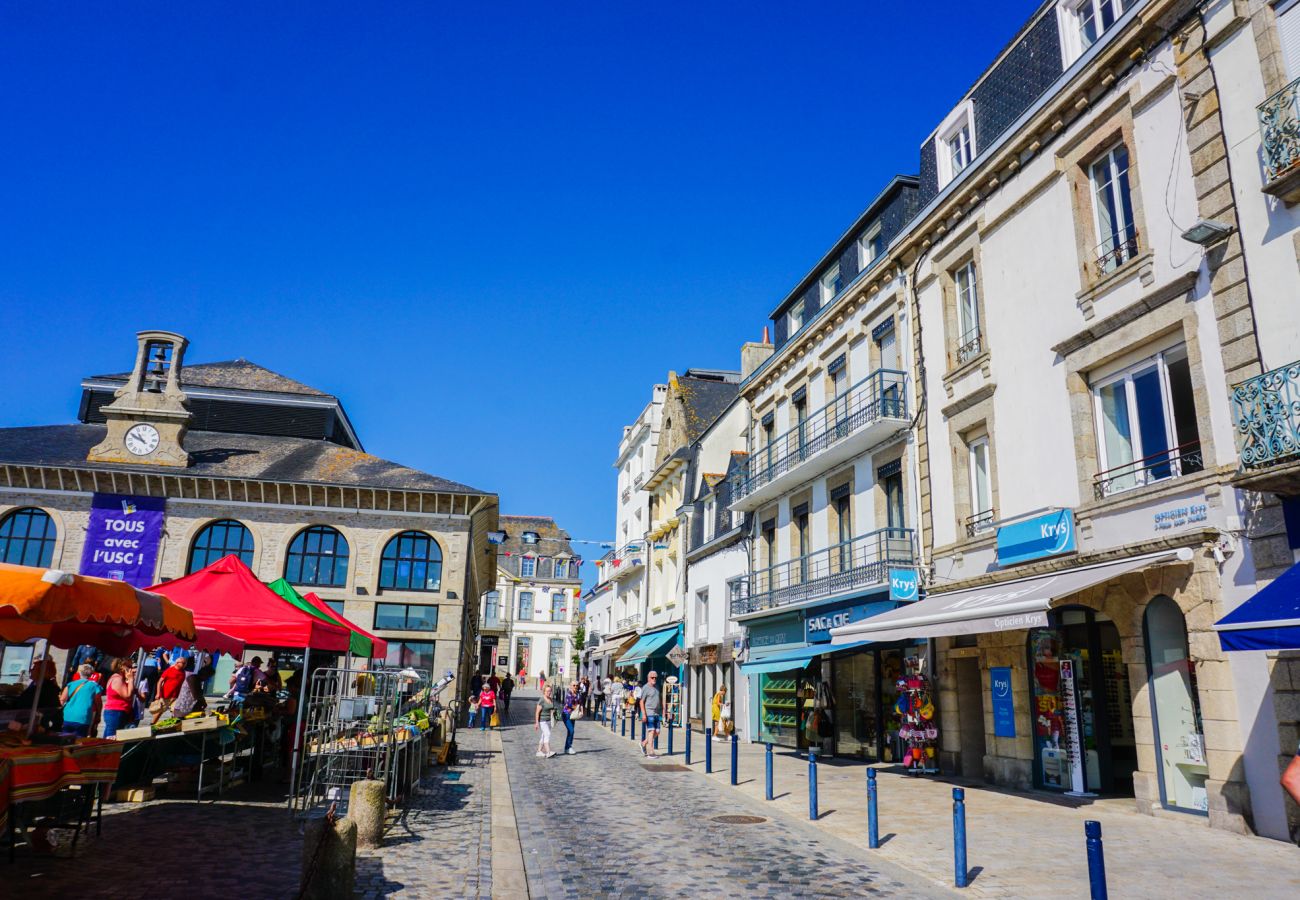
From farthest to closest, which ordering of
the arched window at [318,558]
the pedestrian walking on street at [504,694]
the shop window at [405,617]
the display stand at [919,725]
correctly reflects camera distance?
the pedestrian walking on street at [504,694] → the arched window at [318,558] → the shop window at [405,617] → the display stand at [919,725]

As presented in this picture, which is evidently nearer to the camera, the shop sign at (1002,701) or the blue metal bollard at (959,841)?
the blue metal bollard at (959,841)

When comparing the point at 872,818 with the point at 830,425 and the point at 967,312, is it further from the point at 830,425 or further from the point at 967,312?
the point at 830,425

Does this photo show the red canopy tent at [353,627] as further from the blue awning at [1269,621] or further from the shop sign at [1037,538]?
the blue awning at [1269,621]

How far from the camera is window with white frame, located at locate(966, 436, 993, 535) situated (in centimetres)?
1384

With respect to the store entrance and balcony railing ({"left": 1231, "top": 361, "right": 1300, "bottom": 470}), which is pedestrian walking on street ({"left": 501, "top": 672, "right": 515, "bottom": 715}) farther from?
balcony railing ({"left": 1231, "top": 361, "right": 1300, "bottom": 470})

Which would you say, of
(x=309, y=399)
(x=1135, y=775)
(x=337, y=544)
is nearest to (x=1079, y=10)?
(x=1135, y=775)

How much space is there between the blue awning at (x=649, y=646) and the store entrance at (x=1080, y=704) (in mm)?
19239

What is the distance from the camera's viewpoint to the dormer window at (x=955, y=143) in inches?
597

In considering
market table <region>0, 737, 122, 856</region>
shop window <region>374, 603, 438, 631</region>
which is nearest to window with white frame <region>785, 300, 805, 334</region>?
shop window <region>374, 603, 438, 631</region>

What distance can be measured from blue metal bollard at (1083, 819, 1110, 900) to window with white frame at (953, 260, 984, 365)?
33.1ft

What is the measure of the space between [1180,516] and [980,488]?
14.6ft

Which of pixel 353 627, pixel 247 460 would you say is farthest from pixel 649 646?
pixel 353 627

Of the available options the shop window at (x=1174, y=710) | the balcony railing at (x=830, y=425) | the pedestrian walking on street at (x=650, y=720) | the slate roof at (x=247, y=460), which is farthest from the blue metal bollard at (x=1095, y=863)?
the slate roof at (x=247, y=460)

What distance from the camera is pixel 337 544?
98.6ft
